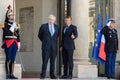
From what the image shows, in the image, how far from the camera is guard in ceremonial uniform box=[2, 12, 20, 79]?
15.5 m

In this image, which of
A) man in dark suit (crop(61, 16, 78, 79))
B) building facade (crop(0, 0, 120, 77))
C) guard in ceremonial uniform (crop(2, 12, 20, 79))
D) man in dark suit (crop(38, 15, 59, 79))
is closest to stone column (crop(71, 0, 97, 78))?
building facade (crop(0, 0, 120, 77))

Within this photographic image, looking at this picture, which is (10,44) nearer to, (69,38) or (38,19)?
(69,38)

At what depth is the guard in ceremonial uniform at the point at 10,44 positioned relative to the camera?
15.5 meters

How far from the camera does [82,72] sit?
1731 cm

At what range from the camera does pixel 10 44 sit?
15.6m

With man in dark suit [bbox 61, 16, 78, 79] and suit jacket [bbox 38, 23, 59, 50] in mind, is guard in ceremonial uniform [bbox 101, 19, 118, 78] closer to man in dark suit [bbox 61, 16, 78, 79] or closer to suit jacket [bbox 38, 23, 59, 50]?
man in dark suit [bbox 61, 16, 78, 79]

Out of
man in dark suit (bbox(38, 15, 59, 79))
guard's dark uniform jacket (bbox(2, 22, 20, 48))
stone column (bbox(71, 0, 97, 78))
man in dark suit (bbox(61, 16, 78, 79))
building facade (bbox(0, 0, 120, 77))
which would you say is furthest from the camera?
building facade (bbox(0, 0, 120, 77))

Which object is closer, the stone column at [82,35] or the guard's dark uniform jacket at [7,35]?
the guard's dark uniform jacket at [7,35]

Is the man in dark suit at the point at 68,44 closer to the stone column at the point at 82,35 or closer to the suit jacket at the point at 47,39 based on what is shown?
the suit jacket at the point at 47,39

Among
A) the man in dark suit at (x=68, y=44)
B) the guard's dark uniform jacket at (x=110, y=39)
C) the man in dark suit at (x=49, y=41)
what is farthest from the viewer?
the guard's dark uniform jacket at (x=110, y=39)

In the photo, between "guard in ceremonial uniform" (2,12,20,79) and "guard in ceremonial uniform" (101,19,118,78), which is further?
"guard in ceremonial uniform" (101,19,118,78)

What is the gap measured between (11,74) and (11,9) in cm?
203

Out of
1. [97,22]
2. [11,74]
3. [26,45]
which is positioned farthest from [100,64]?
[11,74]

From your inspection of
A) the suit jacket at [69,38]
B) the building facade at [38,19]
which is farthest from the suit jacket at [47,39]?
the building facade at [38,19]
